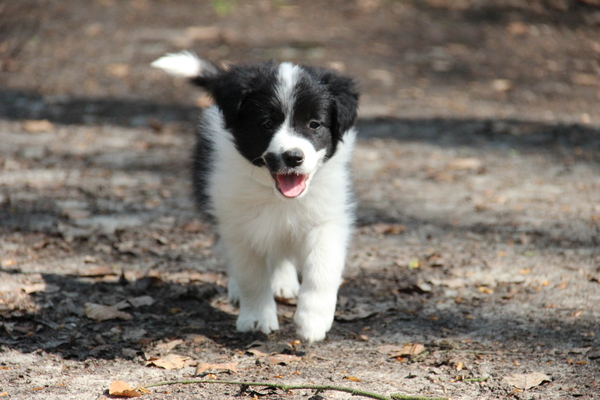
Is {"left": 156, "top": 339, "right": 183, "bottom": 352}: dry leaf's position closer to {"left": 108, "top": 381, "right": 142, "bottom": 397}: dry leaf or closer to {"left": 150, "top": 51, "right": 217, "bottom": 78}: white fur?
{"left": 108, "top": 381, "right": 142, "bottom": 397}: dry leaf

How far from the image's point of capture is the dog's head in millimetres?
3125

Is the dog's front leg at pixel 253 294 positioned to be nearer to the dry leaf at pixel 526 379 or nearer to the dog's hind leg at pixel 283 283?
the dog's hind leg at pixel 283 283

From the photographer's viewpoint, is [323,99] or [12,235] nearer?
[323,99]

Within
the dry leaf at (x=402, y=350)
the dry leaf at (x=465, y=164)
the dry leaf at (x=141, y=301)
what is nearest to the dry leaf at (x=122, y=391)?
the dry leaf at (x=141, y=301)

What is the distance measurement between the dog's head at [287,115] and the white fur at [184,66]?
29 centimetres

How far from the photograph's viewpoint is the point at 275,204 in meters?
3.36

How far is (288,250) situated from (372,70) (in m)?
5.67

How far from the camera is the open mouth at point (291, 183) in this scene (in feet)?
10.4

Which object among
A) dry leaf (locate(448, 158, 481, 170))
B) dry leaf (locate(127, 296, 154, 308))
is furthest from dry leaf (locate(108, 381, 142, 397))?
dry leaf (locate(448, 158, 481, 170))

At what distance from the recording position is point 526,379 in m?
2.82

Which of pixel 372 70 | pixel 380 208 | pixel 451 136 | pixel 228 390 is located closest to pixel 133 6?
pixel 372 70

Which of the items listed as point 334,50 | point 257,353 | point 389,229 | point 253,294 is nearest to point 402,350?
point 257,353

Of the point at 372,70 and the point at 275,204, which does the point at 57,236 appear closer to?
the point at 275,204

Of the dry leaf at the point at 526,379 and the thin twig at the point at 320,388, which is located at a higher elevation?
the dry leaf at the point at 526,379
